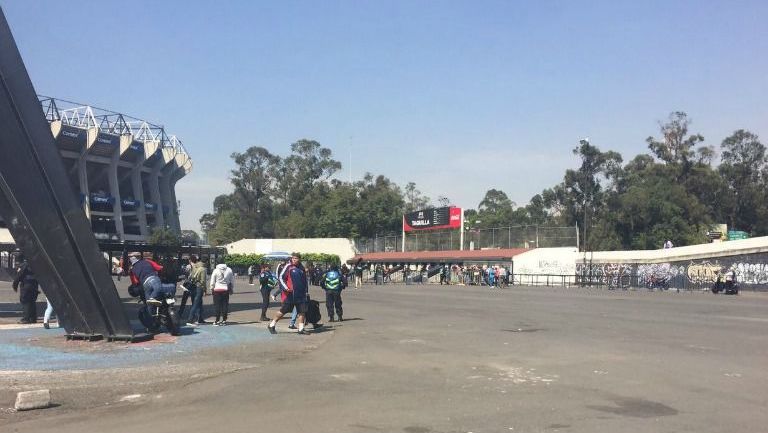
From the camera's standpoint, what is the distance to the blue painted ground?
9.84 m

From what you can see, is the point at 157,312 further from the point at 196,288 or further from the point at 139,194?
the point at 139,194

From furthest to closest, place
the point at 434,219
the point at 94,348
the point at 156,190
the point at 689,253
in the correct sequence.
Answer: the point at 156,190 < the point at 434,219 < the point at 689,253 < the point at 94,348

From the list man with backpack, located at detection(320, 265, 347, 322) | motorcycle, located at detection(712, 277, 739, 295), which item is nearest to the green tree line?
motorcycle, located at detection(712, 277, 739, 295)

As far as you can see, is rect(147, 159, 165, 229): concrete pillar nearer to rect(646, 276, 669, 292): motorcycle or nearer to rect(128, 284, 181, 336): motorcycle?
rect(646, 276, 669, 292): motorcycle

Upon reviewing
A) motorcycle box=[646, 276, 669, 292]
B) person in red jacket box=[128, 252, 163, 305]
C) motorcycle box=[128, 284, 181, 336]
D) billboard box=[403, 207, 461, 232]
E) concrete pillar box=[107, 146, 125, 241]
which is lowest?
motorcycle box=[646, 276, 669, 292]

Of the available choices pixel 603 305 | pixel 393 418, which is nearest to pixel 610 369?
pixel 393 418

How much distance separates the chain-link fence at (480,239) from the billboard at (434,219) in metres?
0.75

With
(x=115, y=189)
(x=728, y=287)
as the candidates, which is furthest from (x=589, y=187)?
(x=115, y=189)

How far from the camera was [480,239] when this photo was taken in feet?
205

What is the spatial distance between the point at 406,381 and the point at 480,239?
54396mm

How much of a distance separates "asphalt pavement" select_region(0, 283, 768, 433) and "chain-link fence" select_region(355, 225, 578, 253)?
37.3 m

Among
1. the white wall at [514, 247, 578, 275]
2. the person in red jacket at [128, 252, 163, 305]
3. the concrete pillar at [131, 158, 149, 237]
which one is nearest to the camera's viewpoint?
the person in red jacket at [128, 252, 163, 305]

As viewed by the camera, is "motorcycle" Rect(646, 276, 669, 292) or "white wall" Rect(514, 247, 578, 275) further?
"white wall" Rect(514, 247, 578, 275)

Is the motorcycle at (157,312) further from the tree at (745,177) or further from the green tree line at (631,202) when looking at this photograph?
the tree at (745,177)
